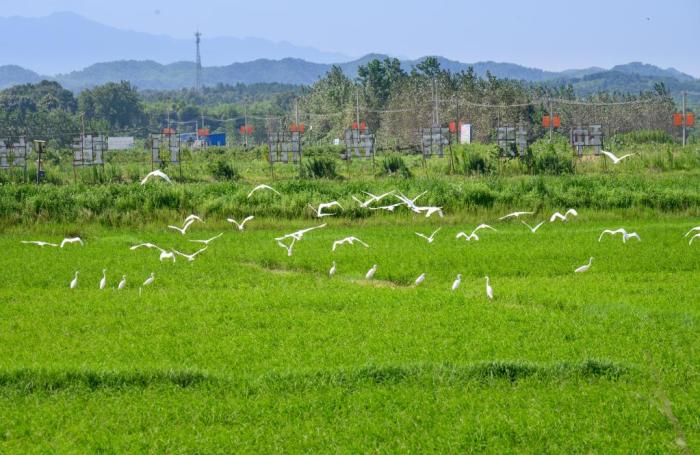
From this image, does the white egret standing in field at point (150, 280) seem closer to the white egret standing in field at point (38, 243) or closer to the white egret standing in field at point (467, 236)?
the white egret standing in field at point (38, 243)

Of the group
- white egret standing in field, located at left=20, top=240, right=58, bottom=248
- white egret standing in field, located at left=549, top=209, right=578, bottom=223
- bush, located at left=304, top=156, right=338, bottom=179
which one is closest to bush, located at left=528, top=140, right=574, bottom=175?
bush, located at left=304, top=156, right=338, bottom=179

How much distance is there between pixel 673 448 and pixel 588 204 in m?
18.2

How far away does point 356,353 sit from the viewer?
10.7m

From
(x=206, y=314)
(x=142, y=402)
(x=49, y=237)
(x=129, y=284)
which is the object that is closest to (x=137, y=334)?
(x=206, y=314)

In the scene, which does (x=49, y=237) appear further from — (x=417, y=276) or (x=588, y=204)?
(x=588, y=204)

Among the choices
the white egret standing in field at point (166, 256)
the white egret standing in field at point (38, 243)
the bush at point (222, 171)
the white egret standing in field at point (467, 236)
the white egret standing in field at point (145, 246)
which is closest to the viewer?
the white egret standing in field at point (166, 256)

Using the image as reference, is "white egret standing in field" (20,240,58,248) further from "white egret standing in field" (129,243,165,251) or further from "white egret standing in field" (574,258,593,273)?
"white egret standing in field" (574,258,593,273)

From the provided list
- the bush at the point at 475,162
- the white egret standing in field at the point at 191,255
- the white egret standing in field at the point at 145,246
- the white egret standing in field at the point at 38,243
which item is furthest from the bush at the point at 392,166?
the white egret standing in field at the point at 191,255

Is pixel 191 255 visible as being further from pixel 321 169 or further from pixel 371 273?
pixel 321 169

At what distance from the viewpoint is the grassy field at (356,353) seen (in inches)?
328

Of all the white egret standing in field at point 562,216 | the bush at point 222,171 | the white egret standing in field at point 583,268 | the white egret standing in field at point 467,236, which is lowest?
the white egret standing in field at point 583,268

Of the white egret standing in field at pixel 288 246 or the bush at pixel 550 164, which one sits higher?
the bush at pixel 550 164

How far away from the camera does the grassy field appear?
8344mm

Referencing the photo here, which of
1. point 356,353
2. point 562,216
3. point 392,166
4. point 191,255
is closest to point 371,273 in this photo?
point 191,255
